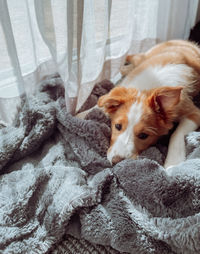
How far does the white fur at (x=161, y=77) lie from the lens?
1563 millimetres

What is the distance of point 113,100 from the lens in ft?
4.62

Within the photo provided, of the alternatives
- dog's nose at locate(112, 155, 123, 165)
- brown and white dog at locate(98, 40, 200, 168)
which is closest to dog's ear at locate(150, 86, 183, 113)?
brown and white dog at locate(98, 40, 200, 168)

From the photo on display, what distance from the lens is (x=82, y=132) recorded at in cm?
133

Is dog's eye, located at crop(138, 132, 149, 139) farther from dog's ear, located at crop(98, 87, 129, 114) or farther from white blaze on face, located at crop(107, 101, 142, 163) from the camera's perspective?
dog's ear, located at crop(98, 87, 129, 114)

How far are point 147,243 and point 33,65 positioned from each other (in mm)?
1108

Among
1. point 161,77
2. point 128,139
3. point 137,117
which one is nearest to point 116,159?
point 128,139

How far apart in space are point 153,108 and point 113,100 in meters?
0.22

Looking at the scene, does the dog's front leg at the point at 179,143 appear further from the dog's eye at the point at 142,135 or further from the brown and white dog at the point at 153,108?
the dog's eye at the point at 142,135

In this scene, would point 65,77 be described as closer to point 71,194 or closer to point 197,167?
point 71,194

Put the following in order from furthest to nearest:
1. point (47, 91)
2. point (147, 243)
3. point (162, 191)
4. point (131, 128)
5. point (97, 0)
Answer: point (47, 91) < point (97, 0) < point (131, 128) < point (162, 191) < point (147, 243)

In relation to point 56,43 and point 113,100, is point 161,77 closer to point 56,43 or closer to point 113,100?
point 113,100

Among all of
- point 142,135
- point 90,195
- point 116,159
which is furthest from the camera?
point 142,135

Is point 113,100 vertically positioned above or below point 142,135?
above

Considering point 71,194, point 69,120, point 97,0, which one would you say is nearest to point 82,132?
point 69,120
